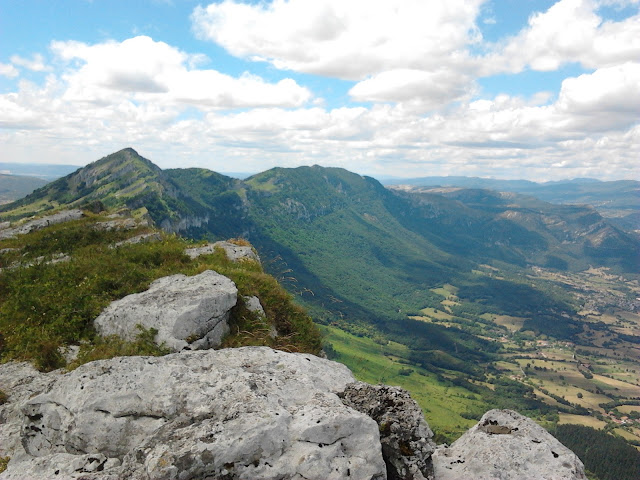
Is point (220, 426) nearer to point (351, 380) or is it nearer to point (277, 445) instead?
point (277, 445)

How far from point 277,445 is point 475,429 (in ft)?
24.8

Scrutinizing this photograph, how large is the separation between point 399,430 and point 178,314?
25.2 ft

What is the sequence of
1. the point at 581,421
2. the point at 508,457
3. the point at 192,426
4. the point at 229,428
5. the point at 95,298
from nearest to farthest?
Result: 1. the point at 229,428
2. the point at 192,426
3. the point at 508,457
4. the point at 95,298
5. the point at 581,421

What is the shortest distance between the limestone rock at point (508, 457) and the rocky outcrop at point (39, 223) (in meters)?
28.6

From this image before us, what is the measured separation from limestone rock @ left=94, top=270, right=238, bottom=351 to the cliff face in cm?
191

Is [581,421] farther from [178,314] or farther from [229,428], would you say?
[229,428]

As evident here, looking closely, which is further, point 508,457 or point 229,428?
point 508,457

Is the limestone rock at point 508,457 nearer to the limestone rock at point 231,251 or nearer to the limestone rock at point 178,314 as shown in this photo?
the limestone rock at point 178,314

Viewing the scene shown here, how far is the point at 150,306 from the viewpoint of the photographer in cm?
1216

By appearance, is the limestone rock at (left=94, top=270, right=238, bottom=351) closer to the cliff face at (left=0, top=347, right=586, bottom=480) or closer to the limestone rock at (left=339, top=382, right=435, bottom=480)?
the cliff face at (left=0, top=347, right=586, bottom=480)

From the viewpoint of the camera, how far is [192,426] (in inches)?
280

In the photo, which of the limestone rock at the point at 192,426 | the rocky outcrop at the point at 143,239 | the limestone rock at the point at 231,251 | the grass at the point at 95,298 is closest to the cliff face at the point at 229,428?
the limestone rock at the point at 192,426

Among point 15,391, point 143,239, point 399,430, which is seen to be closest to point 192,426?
point 399,430

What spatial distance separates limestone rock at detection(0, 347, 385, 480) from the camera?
6520mm
